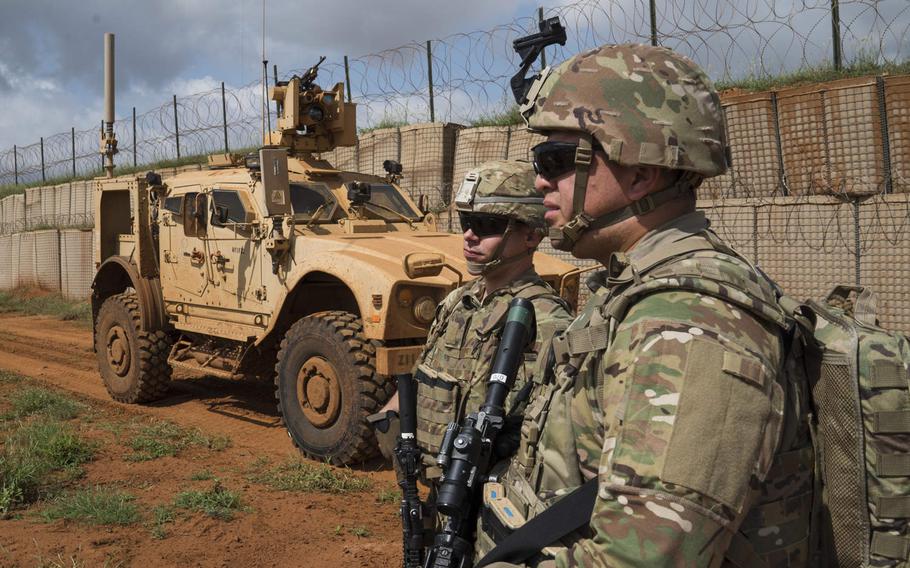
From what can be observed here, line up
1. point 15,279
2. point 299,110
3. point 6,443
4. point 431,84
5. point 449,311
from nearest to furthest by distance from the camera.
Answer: point 449,311 < point 6,443 < point 299,110 < point 431,84 < point 15,279

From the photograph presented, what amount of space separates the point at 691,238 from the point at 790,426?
331mm

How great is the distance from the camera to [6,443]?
554 centimetres

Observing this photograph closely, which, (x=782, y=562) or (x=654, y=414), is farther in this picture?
(x=782, y=562)

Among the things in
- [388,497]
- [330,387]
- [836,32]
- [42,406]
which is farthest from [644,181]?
[836,32]

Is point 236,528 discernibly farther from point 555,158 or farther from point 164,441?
point 555,158

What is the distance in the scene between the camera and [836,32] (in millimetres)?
8078

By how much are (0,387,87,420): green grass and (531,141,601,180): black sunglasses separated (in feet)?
19.7

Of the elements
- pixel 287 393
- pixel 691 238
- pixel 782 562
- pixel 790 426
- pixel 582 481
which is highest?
pixel 691 238

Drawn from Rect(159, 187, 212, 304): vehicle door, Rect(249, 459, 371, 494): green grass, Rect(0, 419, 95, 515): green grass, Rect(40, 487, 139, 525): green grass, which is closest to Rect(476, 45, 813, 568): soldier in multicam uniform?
Rect(40, 487, 139, 525): green grass

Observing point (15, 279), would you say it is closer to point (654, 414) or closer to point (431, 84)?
point (431, 84)

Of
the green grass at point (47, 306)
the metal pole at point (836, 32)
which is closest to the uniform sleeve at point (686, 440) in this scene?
the metal pole at point (836, 32)

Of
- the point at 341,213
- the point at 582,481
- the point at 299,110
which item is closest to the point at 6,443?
the point at 341,213

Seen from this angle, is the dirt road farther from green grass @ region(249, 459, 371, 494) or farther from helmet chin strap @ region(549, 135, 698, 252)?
helmet chin strap @ region(549, 135, 698, 252)

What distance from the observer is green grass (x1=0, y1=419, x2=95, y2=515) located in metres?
4.61
